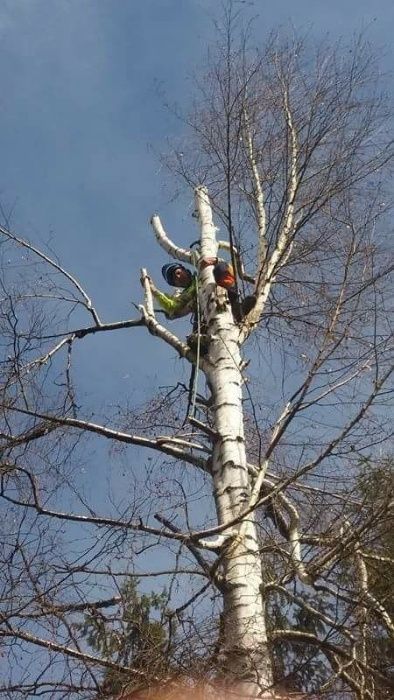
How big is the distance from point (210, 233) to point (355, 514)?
10.4 ft

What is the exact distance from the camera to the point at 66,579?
11.8 ft

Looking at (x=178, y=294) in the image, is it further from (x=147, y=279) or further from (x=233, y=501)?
(x=233, y=501)

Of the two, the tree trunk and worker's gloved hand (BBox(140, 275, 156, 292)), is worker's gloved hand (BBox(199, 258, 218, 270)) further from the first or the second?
worker's gloved hand (BBox(140, 275, 156, 292))

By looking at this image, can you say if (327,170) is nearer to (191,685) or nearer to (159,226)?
(159,226)

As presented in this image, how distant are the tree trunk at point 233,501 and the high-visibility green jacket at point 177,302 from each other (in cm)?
23

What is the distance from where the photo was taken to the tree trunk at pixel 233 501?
3332 mm

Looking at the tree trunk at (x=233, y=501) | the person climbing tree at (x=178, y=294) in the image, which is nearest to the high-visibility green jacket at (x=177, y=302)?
the person climbing tree at (x=178, y=294)

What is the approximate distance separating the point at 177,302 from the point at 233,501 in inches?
84.2

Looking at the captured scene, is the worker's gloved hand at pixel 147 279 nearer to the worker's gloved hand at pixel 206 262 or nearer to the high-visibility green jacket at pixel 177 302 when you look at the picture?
the high-visibility green jacket at pixel 177 302

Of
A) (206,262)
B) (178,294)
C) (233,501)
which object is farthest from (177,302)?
(233,501)

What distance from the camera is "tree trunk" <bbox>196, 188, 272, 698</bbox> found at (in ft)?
10.9

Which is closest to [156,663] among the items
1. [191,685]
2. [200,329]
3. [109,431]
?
[191,685]

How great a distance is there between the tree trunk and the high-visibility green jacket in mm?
233


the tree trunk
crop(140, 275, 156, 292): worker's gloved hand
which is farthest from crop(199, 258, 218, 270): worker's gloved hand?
crop(140, 275, 156, 292): worker's gloved hand
